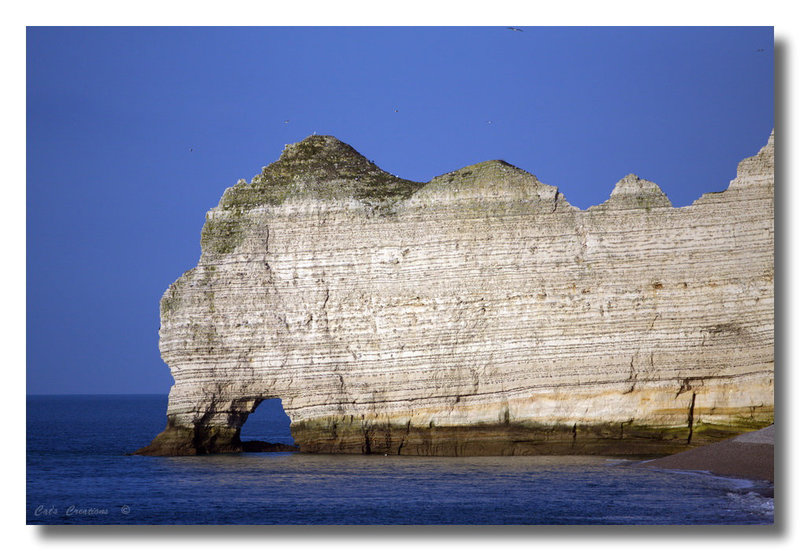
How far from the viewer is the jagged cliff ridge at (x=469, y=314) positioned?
1102 inches

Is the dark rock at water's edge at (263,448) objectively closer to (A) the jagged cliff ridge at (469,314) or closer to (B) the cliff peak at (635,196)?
(A) the jagged cliff ridge at (469,314)

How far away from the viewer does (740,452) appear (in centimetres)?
2527

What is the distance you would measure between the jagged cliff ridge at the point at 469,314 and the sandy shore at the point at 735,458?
1.51 metres

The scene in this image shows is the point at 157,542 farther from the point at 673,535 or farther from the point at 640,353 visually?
the point at 640,353

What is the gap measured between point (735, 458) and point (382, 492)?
7.56 meters

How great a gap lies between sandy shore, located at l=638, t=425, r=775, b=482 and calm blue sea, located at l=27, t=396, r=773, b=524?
62 cm

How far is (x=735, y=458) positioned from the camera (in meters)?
25.0

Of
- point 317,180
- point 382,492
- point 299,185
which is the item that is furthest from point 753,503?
point 299,185

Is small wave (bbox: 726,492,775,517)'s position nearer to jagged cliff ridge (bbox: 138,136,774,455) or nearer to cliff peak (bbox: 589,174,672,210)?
jagged cliff ridge (bbox: 138,136,774,455)

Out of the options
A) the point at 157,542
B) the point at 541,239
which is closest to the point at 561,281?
the point at 541,239

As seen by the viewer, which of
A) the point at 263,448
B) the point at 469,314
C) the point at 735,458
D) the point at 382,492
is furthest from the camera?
the point at 263,448

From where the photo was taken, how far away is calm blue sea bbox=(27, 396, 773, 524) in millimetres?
20719

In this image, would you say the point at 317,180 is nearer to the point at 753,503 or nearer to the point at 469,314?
the point at 469,314
